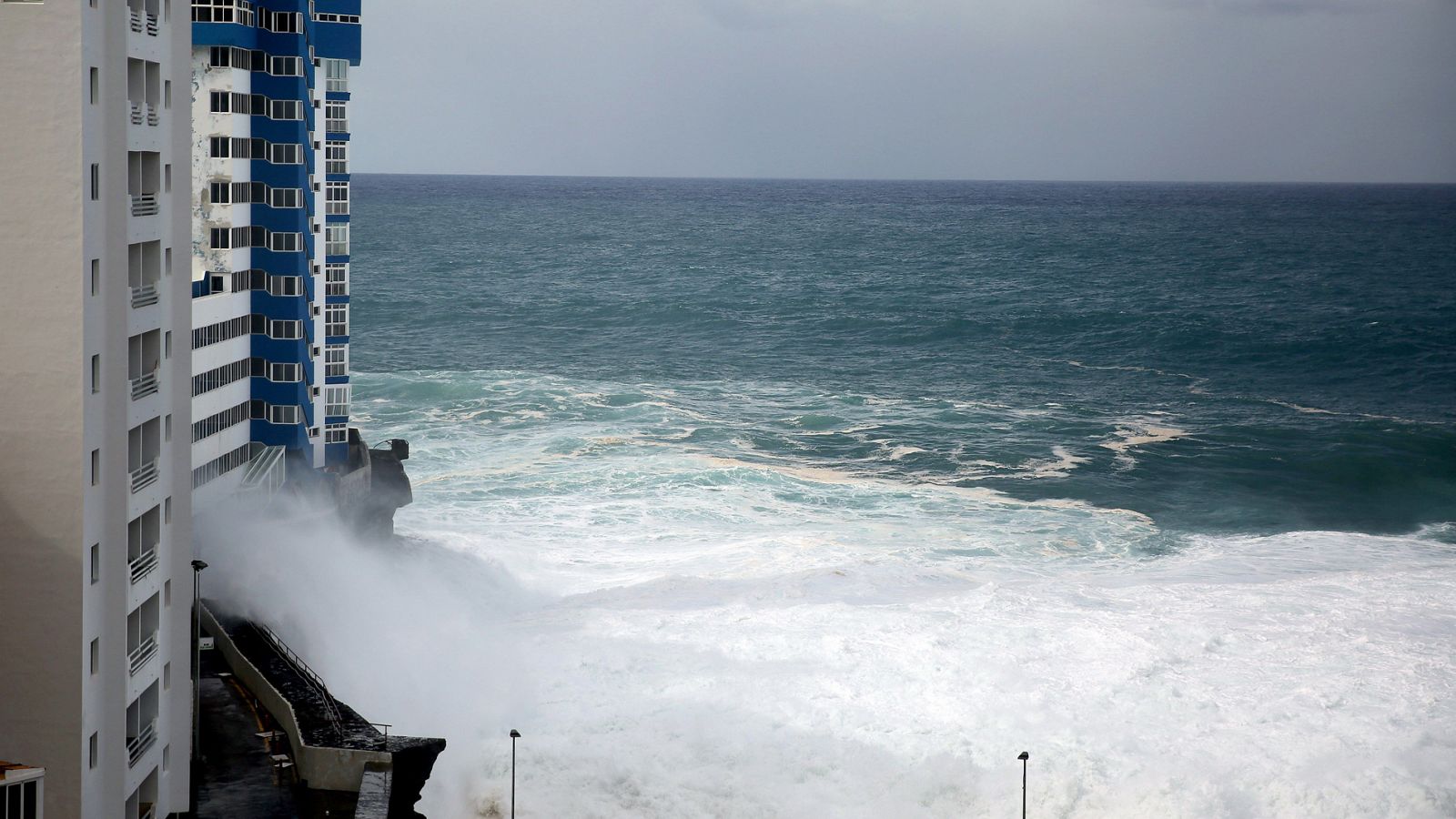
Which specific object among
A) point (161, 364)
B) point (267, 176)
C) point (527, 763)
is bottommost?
point (527, 763)

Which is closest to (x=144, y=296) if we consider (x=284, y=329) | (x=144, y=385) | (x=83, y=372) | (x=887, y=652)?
(x=144, y=385)

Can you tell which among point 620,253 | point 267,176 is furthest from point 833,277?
point 267,176

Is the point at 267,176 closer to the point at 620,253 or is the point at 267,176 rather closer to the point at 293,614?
the point at 293,614

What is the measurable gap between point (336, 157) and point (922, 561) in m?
22.7

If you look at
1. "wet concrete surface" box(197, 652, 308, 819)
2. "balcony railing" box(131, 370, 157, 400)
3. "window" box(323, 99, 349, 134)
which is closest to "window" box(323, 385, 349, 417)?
"window" box(323, 99, 349, 134)

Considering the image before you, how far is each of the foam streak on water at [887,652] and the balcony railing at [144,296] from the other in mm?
11995

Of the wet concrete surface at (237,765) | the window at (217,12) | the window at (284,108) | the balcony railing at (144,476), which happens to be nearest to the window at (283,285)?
the window at (284,108)

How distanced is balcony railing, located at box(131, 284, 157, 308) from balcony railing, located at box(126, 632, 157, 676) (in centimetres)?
576

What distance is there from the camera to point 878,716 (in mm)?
34344

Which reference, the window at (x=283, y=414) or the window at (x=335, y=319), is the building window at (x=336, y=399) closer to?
the window at (x=335, y=319)

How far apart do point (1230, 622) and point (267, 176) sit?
99.7 feet

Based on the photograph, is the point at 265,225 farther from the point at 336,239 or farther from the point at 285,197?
the point at 336,239

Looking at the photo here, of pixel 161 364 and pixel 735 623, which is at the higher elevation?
pixel 161 364

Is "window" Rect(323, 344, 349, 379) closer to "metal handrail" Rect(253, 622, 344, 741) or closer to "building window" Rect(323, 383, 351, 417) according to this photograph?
"building window" Rect(323, 383, 351, 417)
